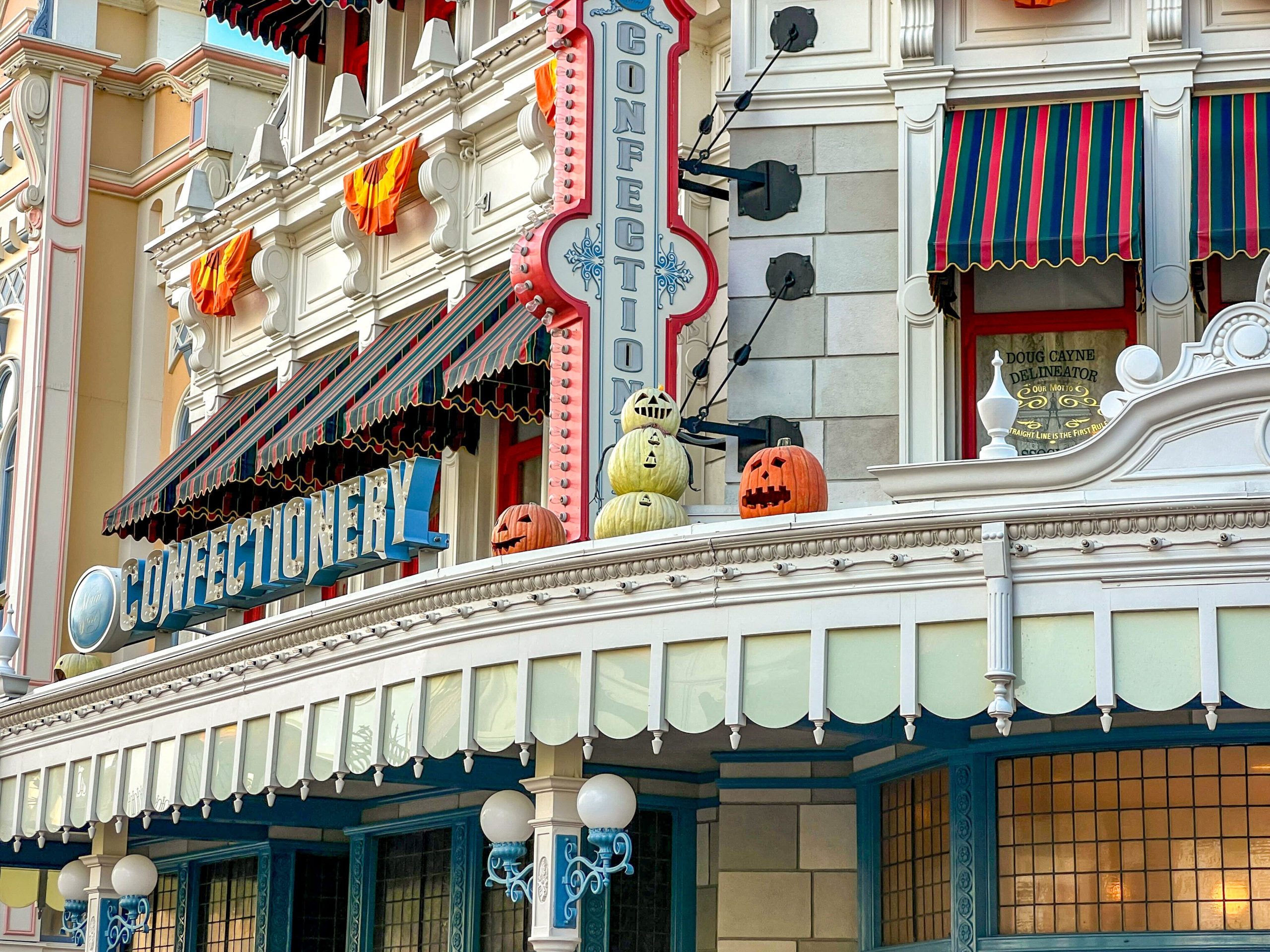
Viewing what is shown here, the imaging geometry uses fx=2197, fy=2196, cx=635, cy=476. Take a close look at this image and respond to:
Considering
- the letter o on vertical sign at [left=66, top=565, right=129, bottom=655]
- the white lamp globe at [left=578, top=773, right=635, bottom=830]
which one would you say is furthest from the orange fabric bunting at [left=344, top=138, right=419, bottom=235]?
the white lamp globe at [left=578, top=773, right=635, bottom=830]

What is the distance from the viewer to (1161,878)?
1319 centimetres

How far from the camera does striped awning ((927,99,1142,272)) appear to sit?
15.1m

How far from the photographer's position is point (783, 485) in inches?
527

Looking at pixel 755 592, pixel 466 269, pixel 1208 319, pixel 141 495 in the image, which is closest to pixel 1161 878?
pixel 755 592

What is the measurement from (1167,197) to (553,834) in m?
6.28

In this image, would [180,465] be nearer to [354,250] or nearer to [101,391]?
[354,250]

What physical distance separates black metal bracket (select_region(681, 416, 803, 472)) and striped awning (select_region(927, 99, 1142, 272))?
5.16 feet

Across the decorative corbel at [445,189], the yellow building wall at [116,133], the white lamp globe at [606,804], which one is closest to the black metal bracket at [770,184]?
the decorative corbel at [445,189]

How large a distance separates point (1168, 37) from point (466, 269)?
6.51 metres

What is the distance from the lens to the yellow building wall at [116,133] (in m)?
27.0

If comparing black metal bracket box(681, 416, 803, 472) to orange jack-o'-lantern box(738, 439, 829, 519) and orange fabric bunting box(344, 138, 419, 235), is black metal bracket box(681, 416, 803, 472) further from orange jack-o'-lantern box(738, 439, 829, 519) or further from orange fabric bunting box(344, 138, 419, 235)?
orange fabric bunting box(344, 138, 419, 235)

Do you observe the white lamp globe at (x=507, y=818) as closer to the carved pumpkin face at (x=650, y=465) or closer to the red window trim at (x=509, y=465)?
the carved pumpkin face at (x=650, y=465)

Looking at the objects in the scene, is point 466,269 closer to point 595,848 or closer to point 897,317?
point 897,317

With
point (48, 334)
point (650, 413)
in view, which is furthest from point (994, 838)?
point (48, 334)
